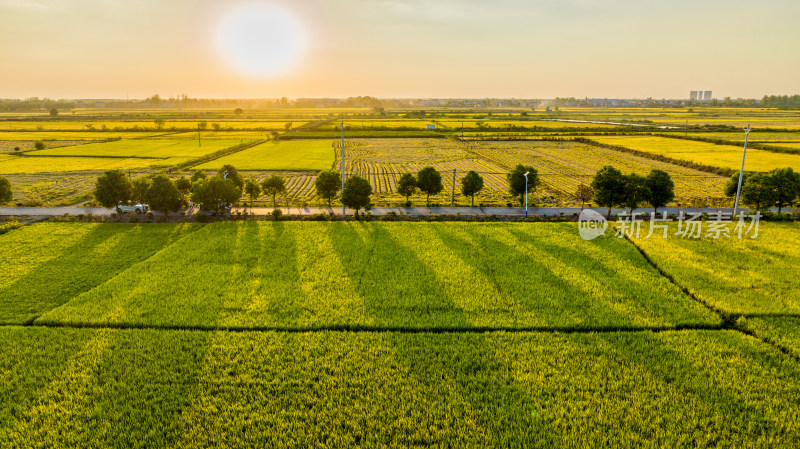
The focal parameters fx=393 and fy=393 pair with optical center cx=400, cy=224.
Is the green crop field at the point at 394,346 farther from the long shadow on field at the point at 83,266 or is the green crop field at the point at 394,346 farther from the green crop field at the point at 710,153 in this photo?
the green crop field at the point at 710,153

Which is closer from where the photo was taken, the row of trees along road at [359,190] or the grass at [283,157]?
the row of trees along road at [359,190]

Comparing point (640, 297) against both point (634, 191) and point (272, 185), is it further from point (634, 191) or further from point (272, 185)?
point (272, 185)

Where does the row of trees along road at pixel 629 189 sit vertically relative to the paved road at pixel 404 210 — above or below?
above

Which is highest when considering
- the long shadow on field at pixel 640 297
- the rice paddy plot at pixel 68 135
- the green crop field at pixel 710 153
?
the rice paddy plot at pixel 68 135

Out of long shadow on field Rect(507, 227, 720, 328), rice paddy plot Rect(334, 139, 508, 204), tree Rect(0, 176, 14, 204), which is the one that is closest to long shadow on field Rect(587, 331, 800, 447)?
long shadow on field Rect(507, 227, 720, 328)

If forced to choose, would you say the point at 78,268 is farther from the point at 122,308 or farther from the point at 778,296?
the point at 778,296

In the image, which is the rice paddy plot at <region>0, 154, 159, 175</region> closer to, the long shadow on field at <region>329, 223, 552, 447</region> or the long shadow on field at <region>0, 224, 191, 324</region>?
the long shadow on field at <region>0, 224, 191, 324</region>

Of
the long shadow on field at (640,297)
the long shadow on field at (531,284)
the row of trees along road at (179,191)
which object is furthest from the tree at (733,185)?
the long shadow on field at (531,284)
